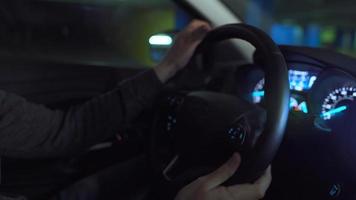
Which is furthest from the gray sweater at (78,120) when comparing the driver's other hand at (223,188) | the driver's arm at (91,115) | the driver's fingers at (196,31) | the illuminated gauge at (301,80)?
the driver's other hand at (223,188)

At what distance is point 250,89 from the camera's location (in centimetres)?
172

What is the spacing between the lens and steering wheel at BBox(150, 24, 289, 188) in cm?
121

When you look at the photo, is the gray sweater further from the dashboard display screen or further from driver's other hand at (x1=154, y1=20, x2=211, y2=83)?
the dashboard display screen

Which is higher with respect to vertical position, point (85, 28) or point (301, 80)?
point (301, 80)

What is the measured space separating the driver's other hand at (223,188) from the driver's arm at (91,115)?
0.51 m

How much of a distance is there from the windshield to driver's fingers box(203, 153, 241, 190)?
0.92m

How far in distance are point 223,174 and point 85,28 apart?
113 cm

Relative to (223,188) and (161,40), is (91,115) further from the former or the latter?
(223,188)

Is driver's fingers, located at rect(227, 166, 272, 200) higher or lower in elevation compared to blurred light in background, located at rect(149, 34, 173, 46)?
lower

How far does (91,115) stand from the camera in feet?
5.65

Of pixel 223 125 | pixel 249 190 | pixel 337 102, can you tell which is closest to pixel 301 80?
pixel 337 102

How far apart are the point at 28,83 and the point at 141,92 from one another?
529 mm

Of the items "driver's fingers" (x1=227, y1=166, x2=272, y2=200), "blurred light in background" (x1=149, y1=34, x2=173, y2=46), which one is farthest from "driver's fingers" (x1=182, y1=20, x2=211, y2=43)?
"driver's fingers" (x1=227, y1=166, x2=272, y2=200)

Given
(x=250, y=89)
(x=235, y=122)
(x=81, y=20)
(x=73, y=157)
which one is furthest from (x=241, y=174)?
(x=81, y=20)
